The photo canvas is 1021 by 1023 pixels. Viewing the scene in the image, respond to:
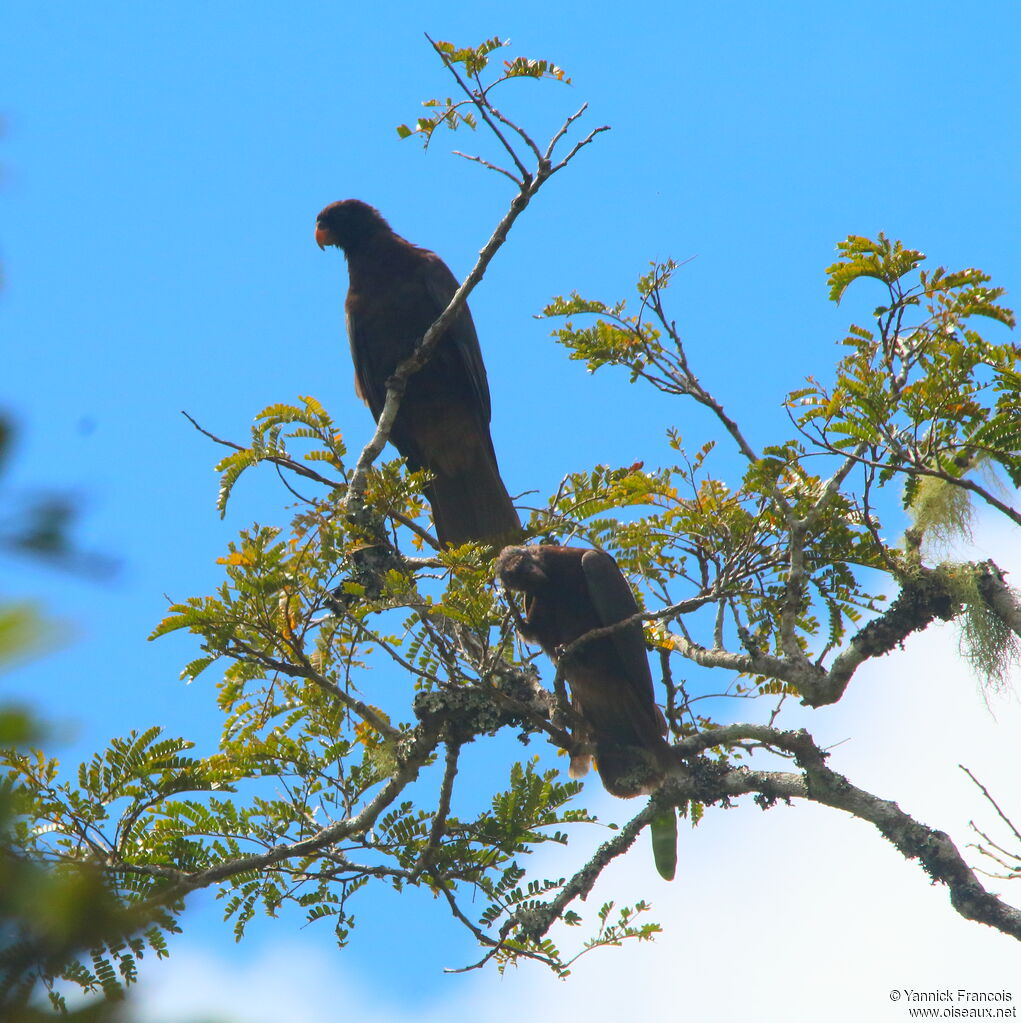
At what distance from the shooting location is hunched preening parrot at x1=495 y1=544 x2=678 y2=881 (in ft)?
15.1

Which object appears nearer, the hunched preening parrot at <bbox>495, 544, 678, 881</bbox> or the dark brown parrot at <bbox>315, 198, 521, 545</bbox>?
the hunched preening parrot at <bbox>495, 544, 678, 881</bbox>

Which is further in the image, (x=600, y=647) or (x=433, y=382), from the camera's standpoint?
(x=433, y=382)

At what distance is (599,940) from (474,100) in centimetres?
316

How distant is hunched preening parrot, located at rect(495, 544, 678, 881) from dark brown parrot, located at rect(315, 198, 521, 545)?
29.5 inches

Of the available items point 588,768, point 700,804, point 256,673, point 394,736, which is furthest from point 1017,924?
point 256,673

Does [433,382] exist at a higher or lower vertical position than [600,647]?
higher

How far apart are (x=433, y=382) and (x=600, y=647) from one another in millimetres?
1958

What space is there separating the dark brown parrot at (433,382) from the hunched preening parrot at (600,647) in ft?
2.46

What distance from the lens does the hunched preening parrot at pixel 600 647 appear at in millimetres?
4617

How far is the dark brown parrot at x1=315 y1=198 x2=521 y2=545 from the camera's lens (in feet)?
18.5

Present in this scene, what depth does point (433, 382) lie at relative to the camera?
601 cm

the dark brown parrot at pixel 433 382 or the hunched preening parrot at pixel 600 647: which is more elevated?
the dark brown parrot at pixel 433 382

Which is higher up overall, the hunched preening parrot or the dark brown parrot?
the dark brown parrot

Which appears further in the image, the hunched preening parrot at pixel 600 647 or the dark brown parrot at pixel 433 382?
the dark brown parrot at pixel 433 382
